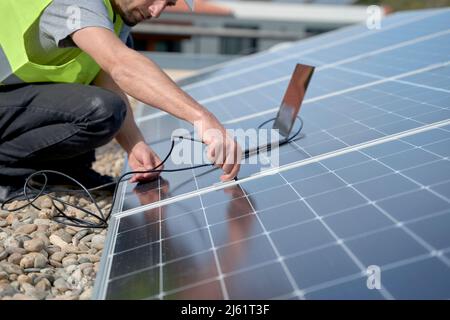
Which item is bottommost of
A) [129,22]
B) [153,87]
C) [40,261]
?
[40,261]

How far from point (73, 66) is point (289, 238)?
2027mm

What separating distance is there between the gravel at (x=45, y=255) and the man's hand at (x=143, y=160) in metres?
0.39

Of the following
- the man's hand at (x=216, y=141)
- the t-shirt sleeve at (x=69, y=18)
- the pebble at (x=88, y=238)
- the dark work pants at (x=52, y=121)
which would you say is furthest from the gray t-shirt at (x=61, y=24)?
the pebble at (x=88, y=238)

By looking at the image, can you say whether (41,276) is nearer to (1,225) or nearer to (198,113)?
(1,225)

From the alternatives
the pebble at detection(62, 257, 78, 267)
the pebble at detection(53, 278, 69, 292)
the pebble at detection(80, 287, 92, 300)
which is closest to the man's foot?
the pebble at detection(62, 257, 78, 267)

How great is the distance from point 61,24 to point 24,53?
1.58 feet

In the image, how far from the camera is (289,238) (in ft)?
6.39

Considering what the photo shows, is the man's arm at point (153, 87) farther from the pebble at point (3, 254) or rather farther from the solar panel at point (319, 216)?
the pebble at point (3, 254)

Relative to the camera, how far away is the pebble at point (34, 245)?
2.71 m

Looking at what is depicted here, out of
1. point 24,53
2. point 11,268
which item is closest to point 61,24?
point 24,53

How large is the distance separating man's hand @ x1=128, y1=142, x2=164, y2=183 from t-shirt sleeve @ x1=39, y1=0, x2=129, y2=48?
0.80 metres

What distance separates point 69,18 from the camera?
269cm
